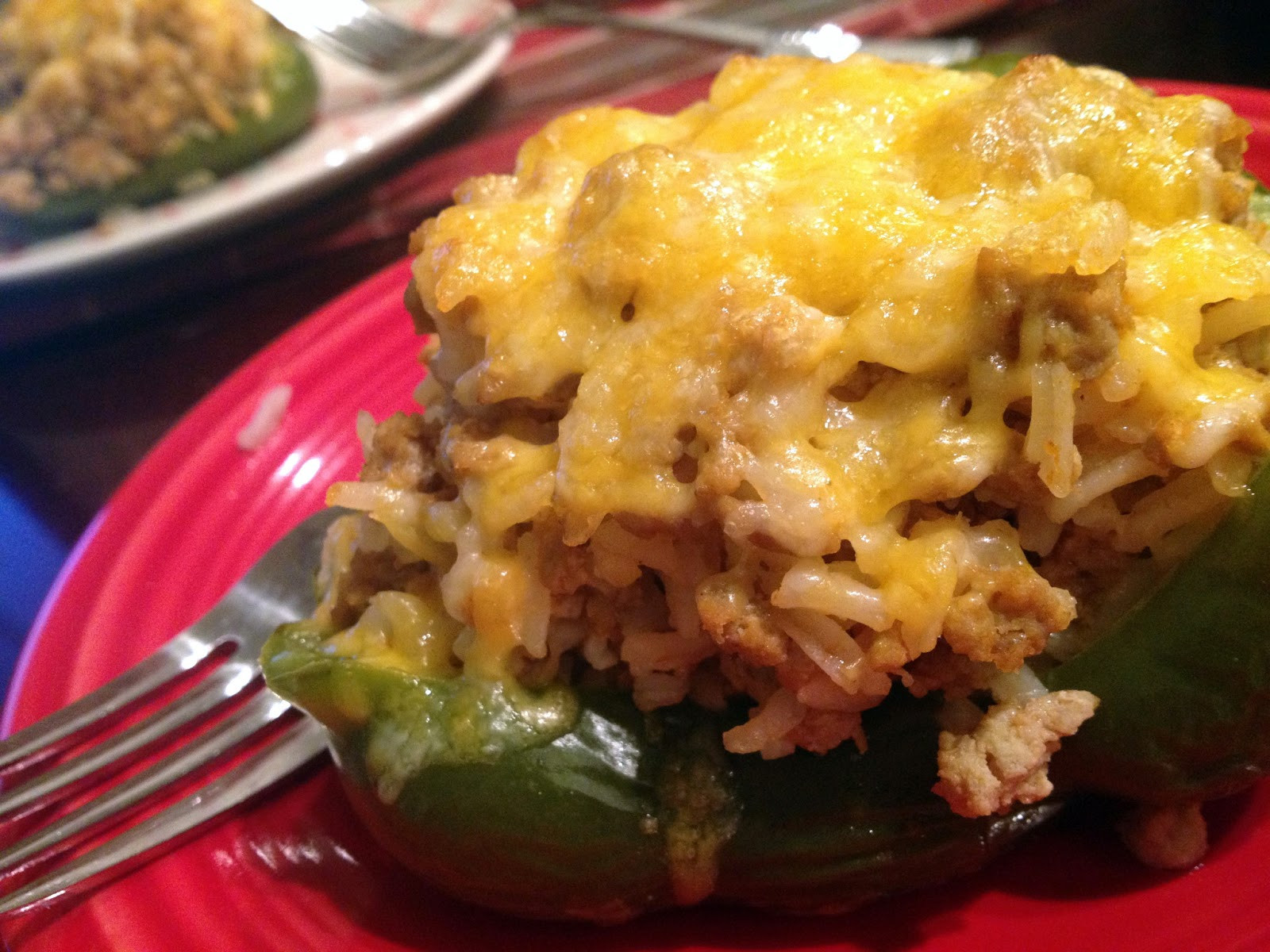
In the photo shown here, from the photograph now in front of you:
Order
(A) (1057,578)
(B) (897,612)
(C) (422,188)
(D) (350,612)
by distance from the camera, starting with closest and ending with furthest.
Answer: (B) (897,612)
(A) (1057,578)
(D) (350,612)
(C) (422,188)

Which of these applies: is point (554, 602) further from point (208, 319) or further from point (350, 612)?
point (208, 319)

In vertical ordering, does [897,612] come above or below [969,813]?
above

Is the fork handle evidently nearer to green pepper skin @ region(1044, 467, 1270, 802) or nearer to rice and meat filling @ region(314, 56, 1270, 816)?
rice and meat filling @ region(314, 56, 1270, 816)

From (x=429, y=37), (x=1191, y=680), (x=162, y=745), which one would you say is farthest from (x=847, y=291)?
(x=429, y=37)

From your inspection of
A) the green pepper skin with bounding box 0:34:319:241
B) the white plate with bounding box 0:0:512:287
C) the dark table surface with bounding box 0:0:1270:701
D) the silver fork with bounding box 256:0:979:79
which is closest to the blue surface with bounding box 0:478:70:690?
the dark table surface with bounding box 0:0:1270:701

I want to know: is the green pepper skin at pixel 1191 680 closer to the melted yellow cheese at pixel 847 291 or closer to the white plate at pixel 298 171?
the melted yellow cheese at pixel 847 291

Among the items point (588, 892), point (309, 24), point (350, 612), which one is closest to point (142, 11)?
point (309, 24)

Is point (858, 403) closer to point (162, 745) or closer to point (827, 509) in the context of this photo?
point (827, 509)

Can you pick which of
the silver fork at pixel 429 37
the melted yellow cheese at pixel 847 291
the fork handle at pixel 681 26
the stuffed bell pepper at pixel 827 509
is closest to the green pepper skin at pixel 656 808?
the stuffed bell pepper at pixel 827 509

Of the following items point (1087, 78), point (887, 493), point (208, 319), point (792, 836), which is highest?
point (1087, 78)
